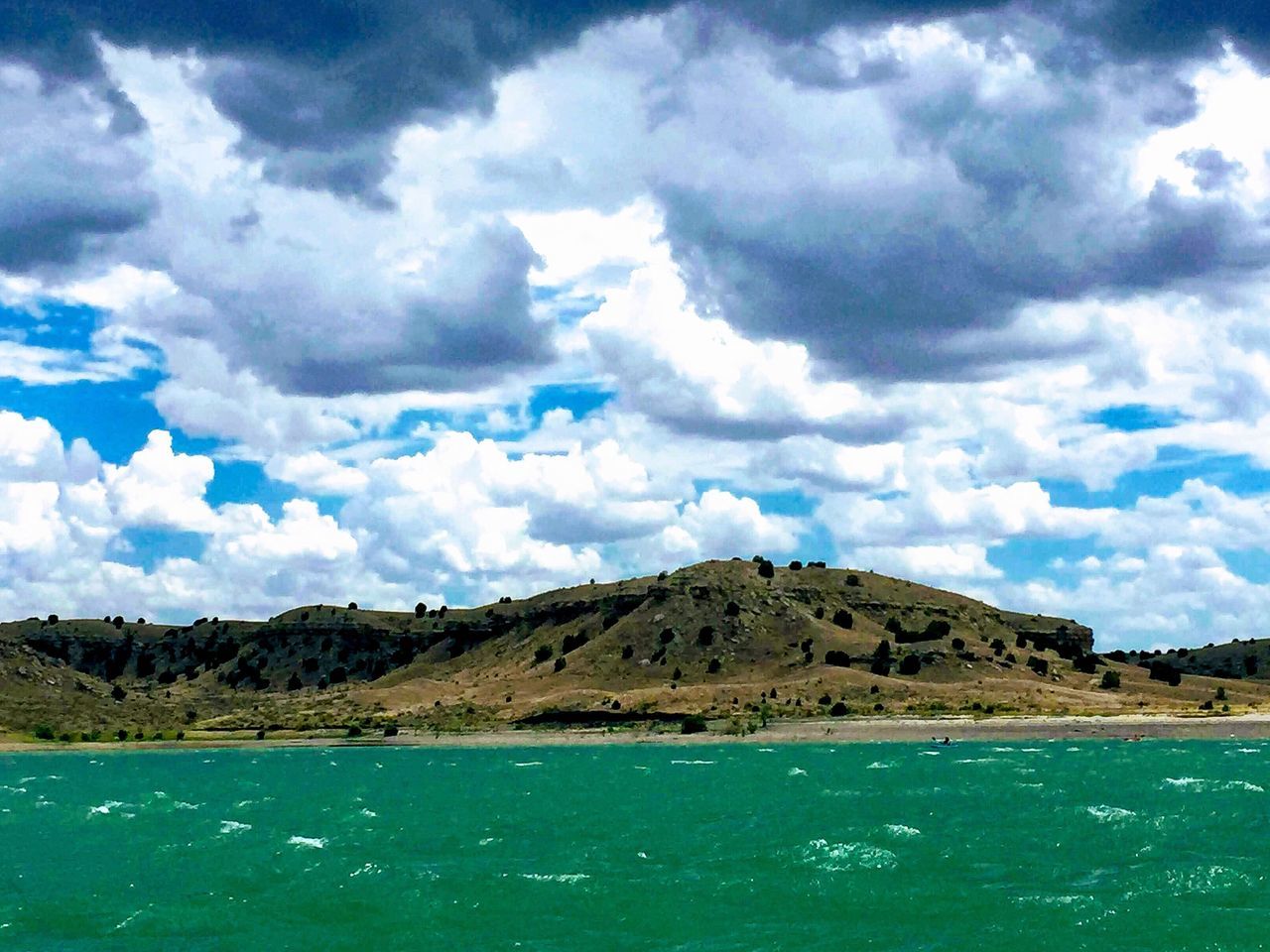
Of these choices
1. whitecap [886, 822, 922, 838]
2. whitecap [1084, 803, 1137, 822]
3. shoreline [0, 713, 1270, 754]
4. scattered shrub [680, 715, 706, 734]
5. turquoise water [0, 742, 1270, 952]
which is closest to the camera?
turquoise water [0, 742, 1270, 952]

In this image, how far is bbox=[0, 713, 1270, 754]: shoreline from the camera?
531ft

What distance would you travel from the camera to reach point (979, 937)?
4316 centimetres

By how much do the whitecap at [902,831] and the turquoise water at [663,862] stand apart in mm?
287

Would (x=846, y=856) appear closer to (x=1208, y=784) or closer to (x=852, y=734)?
(x=1208, y=784)

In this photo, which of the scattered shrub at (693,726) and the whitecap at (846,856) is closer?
the whitecap at (846,856)

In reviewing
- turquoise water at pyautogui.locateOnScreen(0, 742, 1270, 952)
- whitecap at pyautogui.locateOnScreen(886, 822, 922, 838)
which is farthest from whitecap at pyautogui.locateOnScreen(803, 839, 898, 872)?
whitecap at pyautogui.locateOnScreen(886, 822, 922, 838)

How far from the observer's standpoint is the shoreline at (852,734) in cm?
16200

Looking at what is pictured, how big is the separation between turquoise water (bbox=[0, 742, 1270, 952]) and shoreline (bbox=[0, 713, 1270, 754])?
48878 mm

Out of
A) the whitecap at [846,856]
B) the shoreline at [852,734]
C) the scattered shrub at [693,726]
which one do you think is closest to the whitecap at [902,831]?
the whitecap at [846,856]

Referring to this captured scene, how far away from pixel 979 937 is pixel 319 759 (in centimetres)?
12542

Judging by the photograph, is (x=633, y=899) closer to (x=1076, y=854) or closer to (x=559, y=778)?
(x=1076, y=854)

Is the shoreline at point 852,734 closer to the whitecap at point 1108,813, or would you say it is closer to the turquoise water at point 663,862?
the turquoise water at point 663,862

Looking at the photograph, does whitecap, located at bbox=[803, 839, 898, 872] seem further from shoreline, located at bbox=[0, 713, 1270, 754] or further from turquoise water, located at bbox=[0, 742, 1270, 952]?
shoreline, located at bbox=[0, 713, 1270, 754]

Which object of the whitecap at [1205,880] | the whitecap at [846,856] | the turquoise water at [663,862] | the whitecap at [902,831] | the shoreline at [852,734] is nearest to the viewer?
the turquoise water at [663,862]
